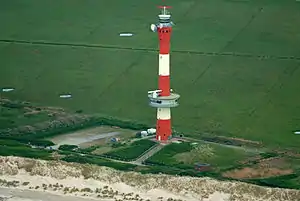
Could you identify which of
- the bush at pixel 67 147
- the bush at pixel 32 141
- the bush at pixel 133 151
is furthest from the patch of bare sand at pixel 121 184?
the bush at pixel 32 141

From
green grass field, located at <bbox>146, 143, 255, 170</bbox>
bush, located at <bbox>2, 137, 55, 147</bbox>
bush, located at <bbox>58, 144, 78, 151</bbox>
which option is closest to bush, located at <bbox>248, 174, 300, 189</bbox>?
green grass field, located at <bbox>146, 143, 255, 170</bbox>

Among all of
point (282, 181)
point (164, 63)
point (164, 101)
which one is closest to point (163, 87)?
point (164, 101)

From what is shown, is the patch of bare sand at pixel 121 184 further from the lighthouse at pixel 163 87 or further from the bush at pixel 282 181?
the lighthouse at pixel 163 87

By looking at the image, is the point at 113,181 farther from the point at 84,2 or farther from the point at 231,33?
the point at 84,2

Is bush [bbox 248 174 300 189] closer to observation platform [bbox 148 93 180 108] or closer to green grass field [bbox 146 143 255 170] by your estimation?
green grass field [bbox 146 143 255 170]

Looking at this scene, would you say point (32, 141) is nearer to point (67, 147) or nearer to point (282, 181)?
point (67, 147)

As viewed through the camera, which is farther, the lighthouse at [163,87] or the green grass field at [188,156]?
the lighthouse at [163,87]
